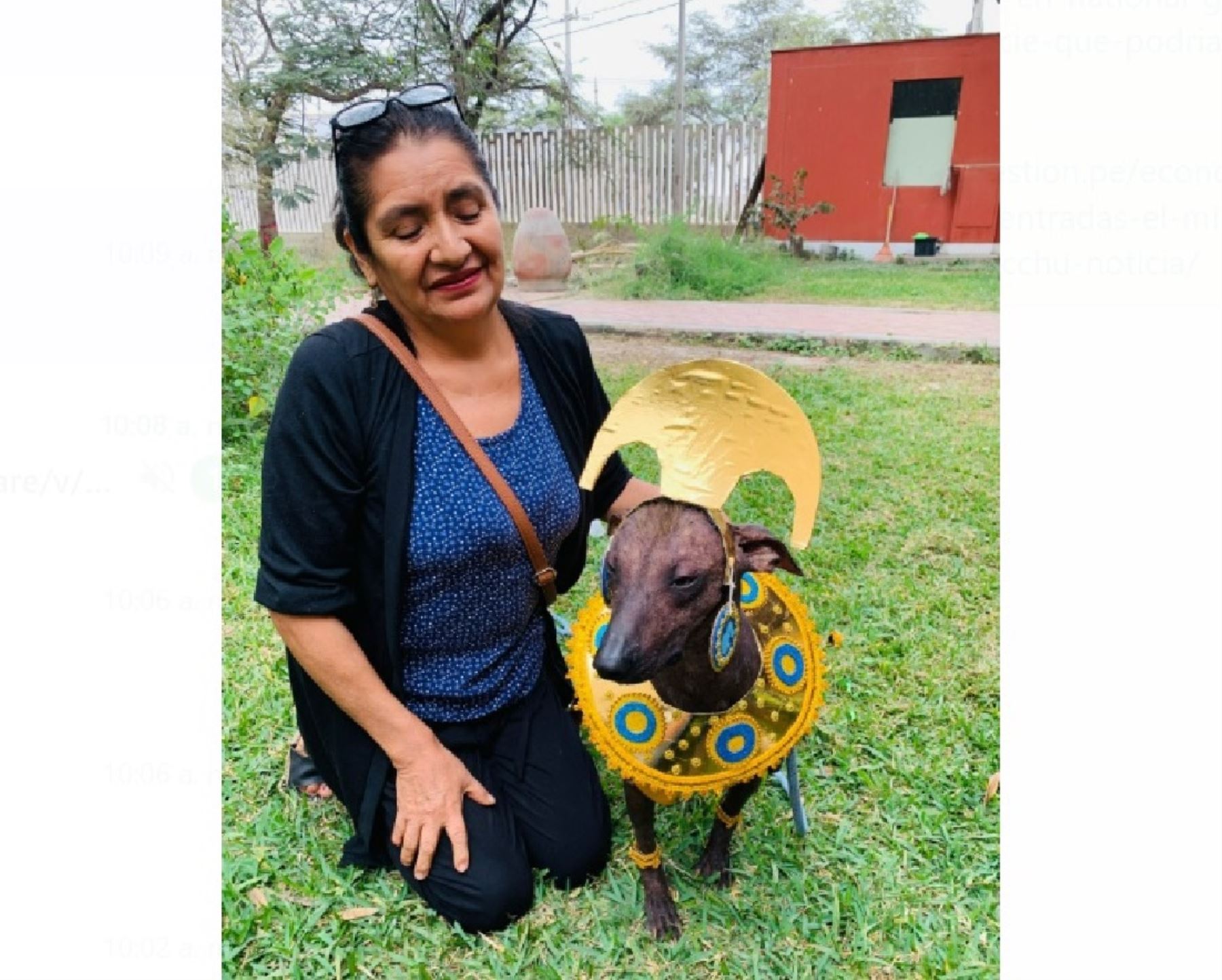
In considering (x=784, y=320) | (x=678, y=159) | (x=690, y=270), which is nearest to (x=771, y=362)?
(x=784, y=320)

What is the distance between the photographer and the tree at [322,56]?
11.7 feet

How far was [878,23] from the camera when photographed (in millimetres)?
7230

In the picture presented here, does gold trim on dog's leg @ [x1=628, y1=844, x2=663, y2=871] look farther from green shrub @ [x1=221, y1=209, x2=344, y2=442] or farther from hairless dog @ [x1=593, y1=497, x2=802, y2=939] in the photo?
green shrub @ [x1=221, y1=209, x2=344, y2=442]

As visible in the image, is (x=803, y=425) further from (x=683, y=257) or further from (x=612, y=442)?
(x=683, y=257)

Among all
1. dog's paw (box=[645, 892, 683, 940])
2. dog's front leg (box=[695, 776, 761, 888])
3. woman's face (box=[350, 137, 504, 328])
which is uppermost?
woman's face (box=[350, 137, 504, 328])

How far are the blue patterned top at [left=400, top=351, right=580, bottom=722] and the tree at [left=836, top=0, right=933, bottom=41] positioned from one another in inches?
276

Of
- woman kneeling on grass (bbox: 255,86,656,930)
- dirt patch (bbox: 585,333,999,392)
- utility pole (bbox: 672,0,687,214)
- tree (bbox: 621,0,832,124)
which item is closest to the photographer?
woman kneeling on grass (bbox: 255,86,656,930)

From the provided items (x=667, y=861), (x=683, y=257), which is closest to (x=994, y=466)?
(x=667, y=861)

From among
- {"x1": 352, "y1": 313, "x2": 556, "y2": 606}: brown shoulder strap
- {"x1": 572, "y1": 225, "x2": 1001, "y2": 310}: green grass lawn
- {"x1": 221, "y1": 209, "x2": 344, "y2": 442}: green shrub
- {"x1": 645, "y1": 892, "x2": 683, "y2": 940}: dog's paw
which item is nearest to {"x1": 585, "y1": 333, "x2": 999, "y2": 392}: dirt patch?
{"x1": 572, "y1": 225, "x2": 1001, "y2": 310}: green grass lawn

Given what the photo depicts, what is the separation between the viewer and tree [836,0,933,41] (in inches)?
273

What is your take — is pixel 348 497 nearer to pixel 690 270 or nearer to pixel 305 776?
pixel 305 776

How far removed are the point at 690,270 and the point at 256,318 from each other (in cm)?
363

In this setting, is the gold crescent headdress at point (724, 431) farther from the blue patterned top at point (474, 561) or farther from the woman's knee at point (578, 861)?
the woman's knee at point (578, 861)

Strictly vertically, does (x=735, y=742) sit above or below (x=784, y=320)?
below
